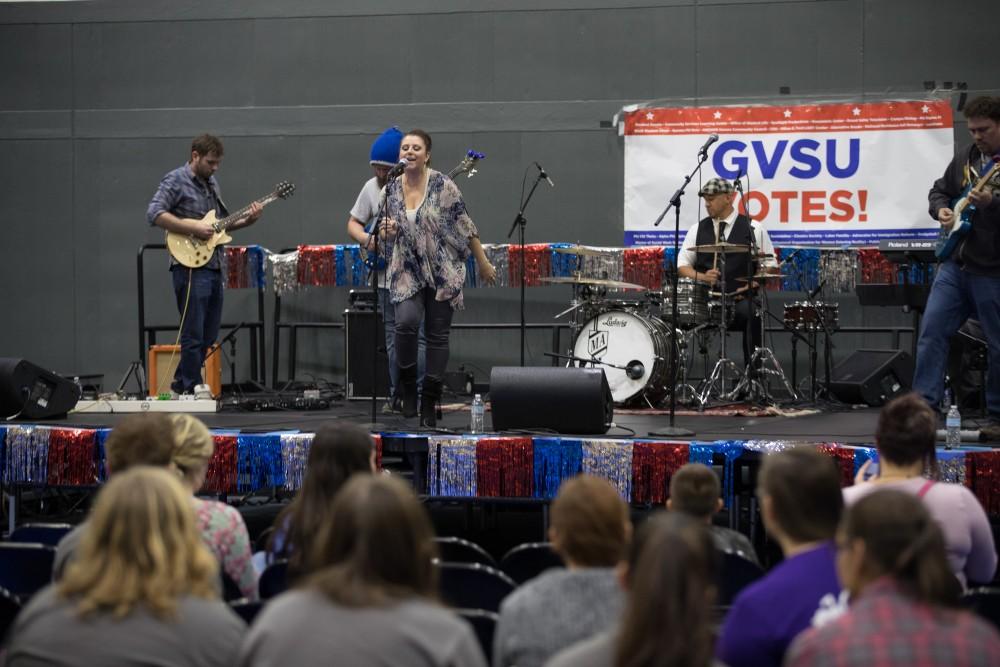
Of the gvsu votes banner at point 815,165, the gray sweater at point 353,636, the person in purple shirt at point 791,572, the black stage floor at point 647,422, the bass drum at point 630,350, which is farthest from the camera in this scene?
the gvsu votes banner at point 815,165

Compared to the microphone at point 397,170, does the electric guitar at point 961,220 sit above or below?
below

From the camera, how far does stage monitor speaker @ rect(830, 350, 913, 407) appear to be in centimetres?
942

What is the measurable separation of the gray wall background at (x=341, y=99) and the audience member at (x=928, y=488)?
771 centimetres

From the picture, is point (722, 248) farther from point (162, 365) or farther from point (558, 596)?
point (558, 596)

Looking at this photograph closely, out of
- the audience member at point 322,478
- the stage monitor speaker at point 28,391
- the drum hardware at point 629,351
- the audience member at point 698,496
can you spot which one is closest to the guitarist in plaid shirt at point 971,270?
the drum hardware at point 629,351

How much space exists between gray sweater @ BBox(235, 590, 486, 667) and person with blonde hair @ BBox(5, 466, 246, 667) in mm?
168

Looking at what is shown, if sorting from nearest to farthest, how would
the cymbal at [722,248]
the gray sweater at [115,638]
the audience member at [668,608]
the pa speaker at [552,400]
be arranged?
the audience member at [668,608]
the gray sweater at [115,638]
the pa speaker at [552,400]
the cymbal at [722,248]

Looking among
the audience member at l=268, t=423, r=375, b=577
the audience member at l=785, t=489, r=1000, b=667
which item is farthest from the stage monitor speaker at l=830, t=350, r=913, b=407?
the audience member at l=785, t=489, r=1000, b=667

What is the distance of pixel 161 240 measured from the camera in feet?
41.5

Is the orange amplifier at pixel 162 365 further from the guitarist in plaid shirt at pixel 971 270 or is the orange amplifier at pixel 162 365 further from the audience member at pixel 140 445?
the audience member at pixel 140 445

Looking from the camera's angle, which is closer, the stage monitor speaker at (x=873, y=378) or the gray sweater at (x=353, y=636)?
the gray sweater at (x=353, y=636)

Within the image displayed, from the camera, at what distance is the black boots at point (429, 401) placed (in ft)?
23.7

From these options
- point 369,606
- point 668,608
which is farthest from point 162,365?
point 668,608

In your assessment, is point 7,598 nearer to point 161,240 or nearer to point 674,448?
point 674,448
